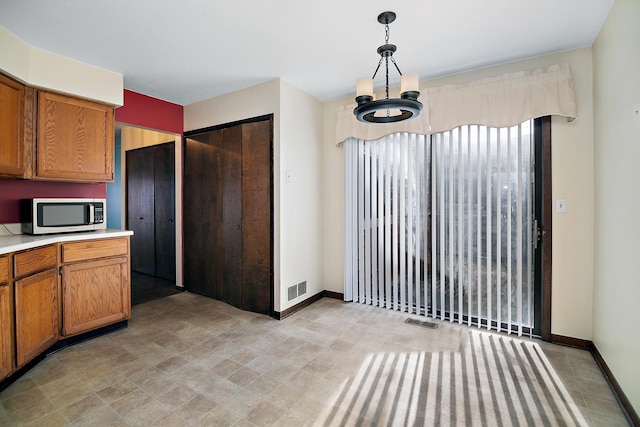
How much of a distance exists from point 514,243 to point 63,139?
434 cm

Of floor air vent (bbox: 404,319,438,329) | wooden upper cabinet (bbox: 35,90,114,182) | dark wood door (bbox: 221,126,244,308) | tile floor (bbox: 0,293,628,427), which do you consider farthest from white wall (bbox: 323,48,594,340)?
wooden upper cabinet (bbox: 35,90,114,182)

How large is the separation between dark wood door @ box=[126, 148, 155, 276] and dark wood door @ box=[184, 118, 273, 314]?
1136 millimetres

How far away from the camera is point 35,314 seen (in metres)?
2.29

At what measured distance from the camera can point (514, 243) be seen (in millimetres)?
2805

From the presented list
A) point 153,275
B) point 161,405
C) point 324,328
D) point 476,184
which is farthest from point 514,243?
point 153,275

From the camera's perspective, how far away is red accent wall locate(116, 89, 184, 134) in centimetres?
354

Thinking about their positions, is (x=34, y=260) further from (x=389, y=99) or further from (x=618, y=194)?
(x=618, y=194)

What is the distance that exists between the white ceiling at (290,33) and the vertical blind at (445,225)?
0.78 meters

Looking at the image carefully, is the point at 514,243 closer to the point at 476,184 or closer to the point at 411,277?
the point at 476,184

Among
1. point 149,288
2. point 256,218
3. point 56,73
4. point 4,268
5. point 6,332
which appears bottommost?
point 149,288

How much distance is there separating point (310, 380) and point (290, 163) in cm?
221

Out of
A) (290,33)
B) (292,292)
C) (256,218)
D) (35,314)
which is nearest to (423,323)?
(292,292)

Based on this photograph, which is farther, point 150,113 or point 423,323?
point 150,113

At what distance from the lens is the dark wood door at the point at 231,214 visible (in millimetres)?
3389
